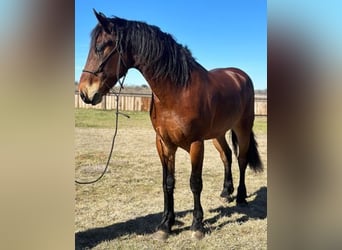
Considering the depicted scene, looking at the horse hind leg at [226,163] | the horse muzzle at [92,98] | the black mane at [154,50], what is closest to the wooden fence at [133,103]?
the horse muzzle at [92,98]

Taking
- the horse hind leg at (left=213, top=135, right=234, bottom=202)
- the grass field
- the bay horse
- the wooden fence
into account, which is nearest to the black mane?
the bay horse

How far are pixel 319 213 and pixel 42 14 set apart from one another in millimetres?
1159

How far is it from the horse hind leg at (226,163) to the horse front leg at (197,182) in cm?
18

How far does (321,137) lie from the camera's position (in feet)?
3.61

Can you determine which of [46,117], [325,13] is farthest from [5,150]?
[325,13]

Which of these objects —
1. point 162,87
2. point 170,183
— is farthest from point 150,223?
point 162,87

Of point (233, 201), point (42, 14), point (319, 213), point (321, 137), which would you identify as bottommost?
point (233, 201)

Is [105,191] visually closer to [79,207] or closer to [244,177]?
[79,207]

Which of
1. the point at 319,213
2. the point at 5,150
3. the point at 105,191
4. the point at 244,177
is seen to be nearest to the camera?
the point at 5,150

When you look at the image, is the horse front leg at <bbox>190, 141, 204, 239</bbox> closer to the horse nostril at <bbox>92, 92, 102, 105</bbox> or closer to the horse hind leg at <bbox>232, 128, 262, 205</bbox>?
the horse hind leg at <bbox>232, 128, 262, 205</bbox>

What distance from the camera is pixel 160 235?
167cm

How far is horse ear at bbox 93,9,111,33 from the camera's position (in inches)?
54.7

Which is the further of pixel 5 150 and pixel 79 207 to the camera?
pixel 79 207

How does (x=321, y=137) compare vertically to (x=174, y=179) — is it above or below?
above
